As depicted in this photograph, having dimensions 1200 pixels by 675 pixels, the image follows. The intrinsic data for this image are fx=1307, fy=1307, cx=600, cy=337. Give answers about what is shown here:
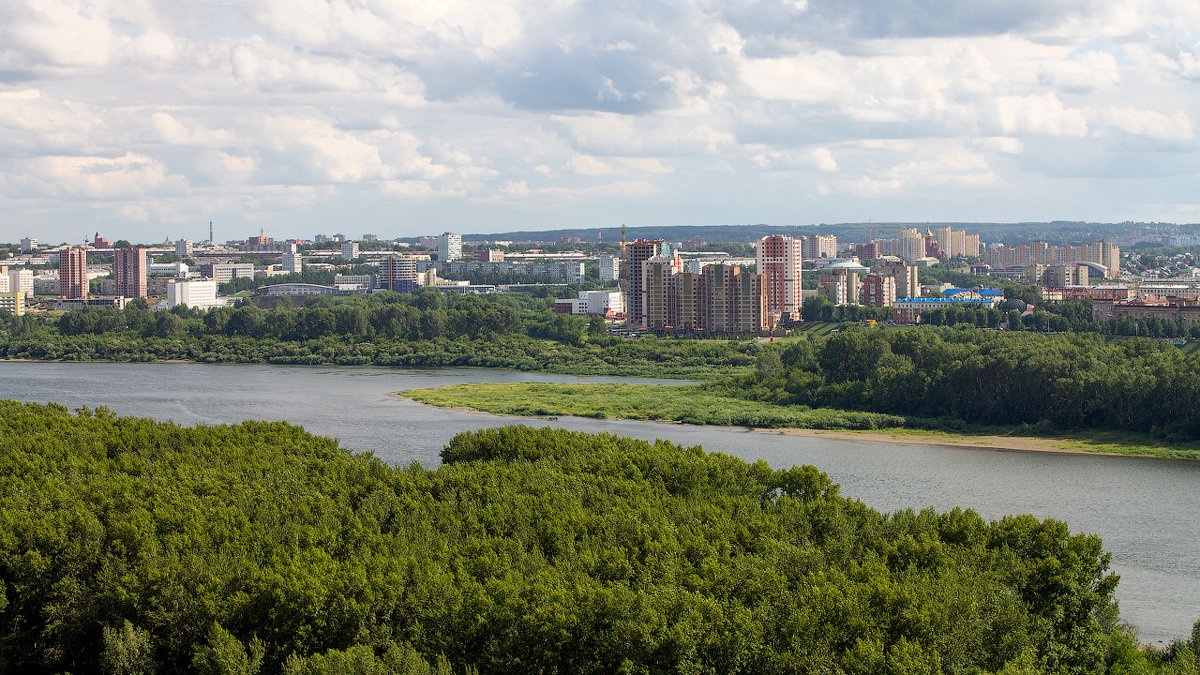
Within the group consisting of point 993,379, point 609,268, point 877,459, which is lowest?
point 877,459

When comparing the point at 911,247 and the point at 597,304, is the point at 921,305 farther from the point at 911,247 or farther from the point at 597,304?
the point at 911,247

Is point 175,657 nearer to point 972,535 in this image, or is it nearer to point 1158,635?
point 972,535

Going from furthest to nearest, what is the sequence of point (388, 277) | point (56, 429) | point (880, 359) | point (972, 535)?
point (388, 277) < point (880, 359) < point (56, 429) < point (972, 535)

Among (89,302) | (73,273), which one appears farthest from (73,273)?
(89,302)

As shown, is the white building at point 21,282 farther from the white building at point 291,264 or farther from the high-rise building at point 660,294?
the high-rise building at point 660,294

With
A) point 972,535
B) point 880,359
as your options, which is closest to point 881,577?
point 972,535
